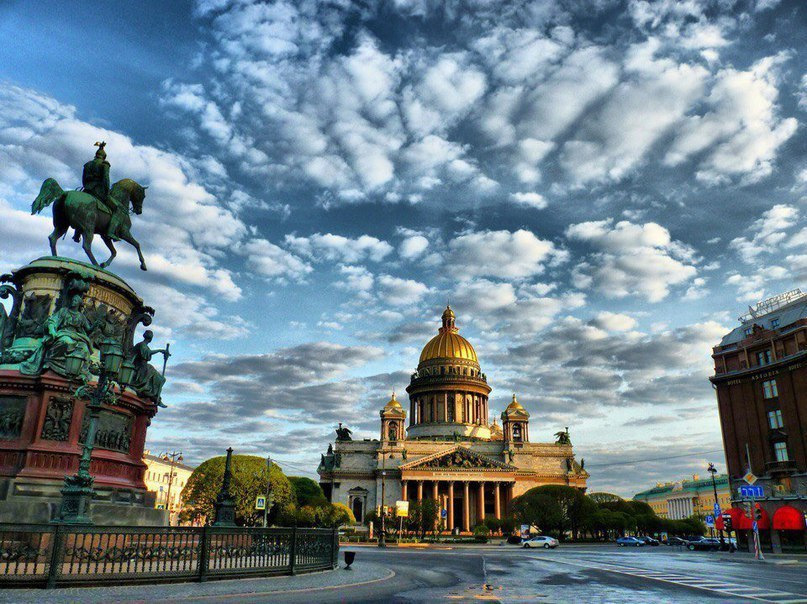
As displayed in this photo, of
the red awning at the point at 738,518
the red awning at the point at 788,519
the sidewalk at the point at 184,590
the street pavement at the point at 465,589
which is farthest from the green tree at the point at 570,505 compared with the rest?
the sidewalk at the point at 184,590

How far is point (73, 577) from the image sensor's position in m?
13.5

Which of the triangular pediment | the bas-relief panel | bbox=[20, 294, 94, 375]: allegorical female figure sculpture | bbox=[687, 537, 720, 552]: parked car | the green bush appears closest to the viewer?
the bas-relief panel

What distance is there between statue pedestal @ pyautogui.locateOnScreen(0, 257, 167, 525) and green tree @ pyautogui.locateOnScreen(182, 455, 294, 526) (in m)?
40.5

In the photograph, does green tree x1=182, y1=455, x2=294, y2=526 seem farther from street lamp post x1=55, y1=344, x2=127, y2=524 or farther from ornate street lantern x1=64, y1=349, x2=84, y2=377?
street lamp post x1=55, y1=344, x2=127, y2=524

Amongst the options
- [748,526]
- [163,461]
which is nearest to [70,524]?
[748,526]

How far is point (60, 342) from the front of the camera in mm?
20766

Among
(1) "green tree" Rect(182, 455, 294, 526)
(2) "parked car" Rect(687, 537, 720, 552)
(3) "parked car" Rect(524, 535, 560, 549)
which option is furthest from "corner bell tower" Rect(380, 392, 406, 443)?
(2) "parked car" Rect(687, 537, 720, 552)

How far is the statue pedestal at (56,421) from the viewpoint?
758 inches

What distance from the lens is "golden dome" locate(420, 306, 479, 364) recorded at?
119625mm

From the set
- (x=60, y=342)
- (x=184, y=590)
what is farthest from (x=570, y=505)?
(x=184, y=590)

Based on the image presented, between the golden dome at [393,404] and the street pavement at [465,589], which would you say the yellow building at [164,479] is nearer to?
the golden dome at [393,404]

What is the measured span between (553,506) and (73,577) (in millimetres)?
69810

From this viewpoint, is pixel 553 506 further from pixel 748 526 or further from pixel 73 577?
pixel 73 577

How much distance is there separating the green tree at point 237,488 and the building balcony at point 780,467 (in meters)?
47.0
